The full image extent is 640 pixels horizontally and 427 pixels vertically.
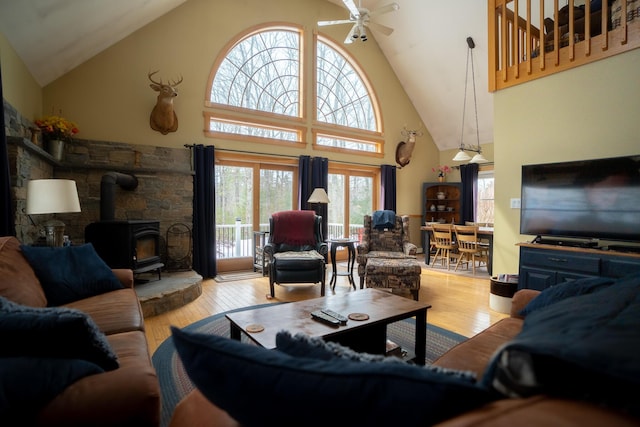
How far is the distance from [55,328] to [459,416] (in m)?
1.06

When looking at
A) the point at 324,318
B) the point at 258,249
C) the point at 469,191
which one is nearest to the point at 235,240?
the point at 258,249

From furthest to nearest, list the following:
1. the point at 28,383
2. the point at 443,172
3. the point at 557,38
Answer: the point at 443,172, the point at 557,38, the point at 28,383

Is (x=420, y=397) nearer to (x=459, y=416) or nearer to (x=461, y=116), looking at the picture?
(x=459, y=416)

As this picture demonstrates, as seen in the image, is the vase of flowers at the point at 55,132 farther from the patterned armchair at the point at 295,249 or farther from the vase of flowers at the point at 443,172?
the vase of flowers at the point at 443,172

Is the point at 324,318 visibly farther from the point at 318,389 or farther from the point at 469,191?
the point at 469,191

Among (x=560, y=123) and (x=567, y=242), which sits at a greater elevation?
(x=560, y=123)

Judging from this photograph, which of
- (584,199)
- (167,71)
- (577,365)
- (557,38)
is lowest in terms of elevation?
(577,365)

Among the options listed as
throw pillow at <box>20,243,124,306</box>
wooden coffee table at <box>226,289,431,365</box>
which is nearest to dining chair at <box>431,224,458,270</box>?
wooden coffee table at <box>226,289,431,365</box>

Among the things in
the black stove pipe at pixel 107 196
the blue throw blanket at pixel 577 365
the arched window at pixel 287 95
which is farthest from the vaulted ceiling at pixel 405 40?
the blue throw blanket at pixel 577 365

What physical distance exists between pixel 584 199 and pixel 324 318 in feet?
9.22

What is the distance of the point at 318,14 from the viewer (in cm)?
602

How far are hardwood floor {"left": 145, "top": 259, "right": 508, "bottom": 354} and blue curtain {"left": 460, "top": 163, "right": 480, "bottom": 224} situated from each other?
2378 mm

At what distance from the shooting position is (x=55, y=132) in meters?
3.65

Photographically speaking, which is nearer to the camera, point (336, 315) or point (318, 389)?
point (318, 389)
